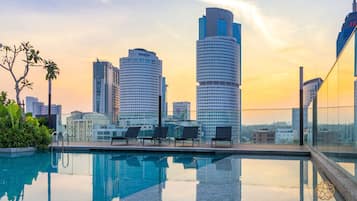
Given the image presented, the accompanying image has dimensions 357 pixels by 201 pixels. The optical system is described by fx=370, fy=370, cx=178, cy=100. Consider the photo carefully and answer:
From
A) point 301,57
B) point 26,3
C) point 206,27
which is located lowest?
point 301,57

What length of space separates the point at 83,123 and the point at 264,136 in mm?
6641

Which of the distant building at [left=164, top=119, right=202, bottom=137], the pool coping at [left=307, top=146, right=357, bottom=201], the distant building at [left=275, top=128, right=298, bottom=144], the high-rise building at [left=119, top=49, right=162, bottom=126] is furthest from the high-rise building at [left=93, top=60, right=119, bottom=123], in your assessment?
the pool coping at [left=307, top=146, right=357, bottom=201]

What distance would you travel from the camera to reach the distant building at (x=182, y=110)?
12.8m

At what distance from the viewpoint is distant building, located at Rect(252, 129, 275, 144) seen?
11516 mm

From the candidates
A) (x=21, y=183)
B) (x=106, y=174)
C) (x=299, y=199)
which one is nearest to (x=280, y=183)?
(x=299, y=199)

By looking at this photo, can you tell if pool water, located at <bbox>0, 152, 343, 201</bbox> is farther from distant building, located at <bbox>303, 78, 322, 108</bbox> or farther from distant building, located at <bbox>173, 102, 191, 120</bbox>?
distant building, located at <bbox>173, 102, 191, 120</bbox>

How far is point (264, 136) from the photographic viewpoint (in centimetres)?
→ 1160

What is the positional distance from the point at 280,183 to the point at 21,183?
3869mm

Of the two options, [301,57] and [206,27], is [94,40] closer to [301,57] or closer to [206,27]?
[301,57]

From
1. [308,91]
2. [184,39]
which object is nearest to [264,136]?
[308,91]

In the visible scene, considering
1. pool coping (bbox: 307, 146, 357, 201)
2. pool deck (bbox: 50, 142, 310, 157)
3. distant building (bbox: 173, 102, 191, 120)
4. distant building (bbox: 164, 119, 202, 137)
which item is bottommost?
pool deck (bbox: 50, 142, 310, 157)

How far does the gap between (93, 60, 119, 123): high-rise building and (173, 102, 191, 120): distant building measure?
4.37 metres

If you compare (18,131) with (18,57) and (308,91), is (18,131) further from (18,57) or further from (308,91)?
(308,91)

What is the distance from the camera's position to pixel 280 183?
545cm
